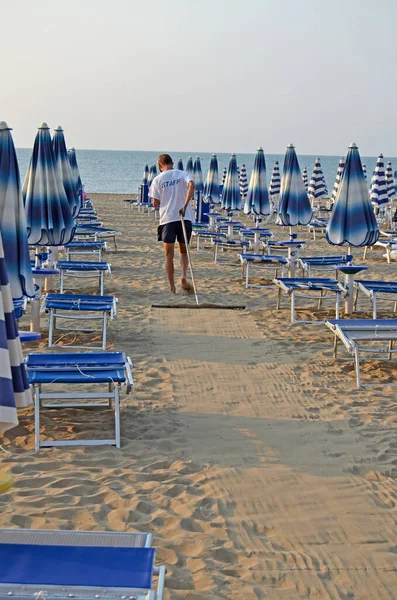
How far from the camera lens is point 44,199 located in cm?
795

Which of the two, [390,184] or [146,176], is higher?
[146,176]

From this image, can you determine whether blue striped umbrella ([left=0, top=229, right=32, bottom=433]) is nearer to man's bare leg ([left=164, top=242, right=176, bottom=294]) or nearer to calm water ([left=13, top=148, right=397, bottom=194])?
man's bare leg ([left=164, top=242, right=176, bottom=294])

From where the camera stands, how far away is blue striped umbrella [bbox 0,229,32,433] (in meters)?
2.56

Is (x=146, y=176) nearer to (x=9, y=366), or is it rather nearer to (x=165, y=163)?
(x=165, y=163)

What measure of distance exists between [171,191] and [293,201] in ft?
10.0

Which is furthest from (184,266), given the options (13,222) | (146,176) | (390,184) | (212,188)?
(146,176)

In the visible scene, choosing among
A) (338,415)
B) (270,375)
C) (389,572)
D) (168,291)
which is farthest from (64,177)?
(389,572)

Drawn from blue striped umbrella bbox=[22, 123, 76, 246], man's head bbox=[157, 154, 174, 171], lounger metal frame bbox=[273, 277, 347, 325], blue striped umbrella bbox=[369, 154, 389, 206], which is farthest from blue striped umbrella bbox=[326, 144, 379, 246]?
blue striped umbrella bbox=[369, 154, 389, 206]

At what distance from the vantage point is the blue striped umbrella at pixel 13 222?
4984mm

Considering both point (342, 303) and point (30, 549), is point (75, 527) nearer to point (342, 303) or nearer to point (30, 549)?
point (30, 549)

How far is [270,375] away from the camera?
604 centimetres

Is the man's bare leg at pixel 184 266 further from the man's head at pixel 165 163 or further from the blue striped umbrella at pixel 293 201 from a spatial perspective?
the blue striped umbrella at pixel 293 201

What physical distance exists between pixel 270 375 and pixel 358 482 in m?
2.09

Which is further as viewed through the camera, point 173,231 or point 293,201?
point 293,201
